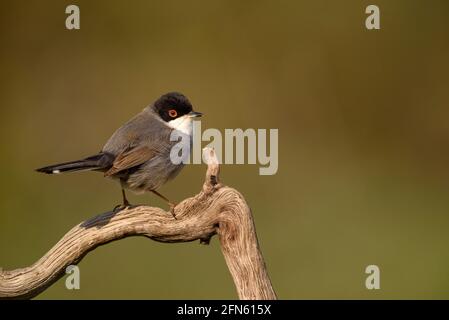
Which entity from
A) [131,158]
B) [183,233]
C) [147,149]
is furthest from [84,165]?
[183,233]

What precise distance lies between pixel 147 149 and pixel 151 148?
4 cm

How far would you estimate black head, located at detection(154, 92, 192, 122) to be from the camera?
21.2ft

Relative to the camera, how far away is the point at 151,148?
627 centimetres

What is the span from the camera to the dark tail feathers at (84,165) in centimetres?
561

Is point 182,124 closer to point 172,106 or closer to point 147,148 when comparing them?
point 172,106

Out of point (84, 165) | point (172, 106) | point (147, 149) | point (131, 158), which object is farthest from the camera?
point (172, 106)

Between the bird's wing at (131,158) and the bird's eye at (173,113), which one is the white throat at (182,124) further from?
the bird's wing at (131,158)

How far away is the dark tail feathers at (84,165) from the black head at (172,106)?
0.70m

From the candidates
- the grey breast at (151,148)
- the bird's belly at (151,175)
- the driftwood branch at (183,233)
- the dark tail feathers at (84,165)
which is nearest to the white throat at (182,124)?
the grey breast at (151,148)

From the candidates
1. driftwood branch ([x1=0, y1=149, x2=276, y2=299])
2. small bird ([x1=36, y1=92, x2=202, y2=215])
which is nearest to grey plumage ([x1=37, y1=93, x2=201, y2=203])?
small bird ([x1=36, y1=92, x2=202, y2=215])

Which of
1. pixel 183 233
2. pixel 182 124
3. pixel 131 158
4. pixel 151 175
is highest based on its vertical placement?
pixel 182 124

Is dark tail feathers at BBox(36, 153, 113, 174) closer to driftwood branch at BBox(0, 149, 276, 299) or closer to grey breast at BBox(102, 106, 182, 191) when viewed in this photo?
grey breast at BBox(102, 106, 182, 191)

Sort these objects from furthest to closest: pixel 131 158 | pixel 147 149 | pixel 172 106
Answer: pixel 172 106
pixel 147 149
pixel 131 158

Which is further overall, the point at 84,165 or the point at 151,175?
the point at 151,175
